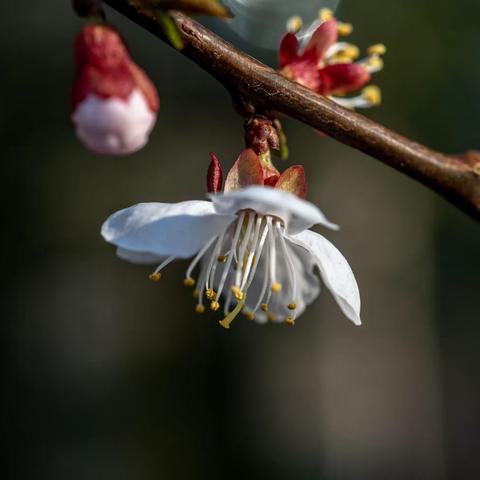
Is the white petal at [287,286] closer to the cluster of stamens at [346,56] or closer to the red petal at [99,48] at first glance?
the cluster of stamens at [346,56]

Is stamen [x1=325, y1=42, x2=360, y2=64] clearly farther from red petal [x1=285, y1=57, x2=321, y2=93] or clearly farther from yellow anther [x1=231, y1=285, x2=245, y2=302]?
yellow anther [x1=231, y1=285, x2=245, y2=302]

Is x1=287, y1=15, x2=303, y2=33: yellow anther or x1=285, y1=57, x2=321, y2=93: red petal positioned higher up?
x1=287, y1=15, x2=303, y2=33: yellow anther

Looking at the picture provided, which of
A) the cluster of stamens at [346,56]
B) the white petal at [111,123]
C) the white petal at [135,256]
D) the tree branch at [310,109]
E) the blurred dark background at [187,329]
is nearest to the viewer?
the white petal at [111,123]

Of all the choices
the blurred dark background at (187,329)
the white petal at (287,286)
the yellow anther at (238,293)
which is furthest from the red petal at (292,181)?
the blurred dark background at (187,329)

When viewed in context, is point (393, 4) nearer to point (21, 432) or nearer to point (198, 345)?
point (198, 345)

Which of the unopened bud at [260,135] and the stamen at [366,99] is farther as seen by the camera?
the stamen at [366,99]

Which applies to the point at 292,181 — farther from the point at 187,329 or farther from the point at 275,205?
the point at 187,329

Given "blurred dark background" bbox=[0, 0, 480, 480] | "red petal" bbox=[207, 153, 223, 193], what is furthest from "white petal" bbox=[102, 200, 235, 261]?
"blurred dark background" bbox=[0, 0, 480, 480]
